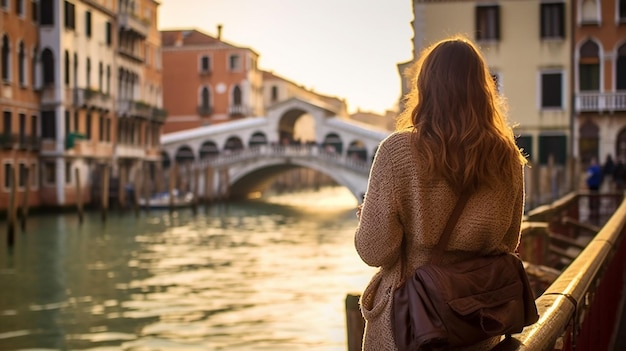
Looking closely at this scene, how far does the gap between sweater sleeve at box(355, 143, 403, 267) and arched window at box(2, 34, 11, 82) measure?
21163mm

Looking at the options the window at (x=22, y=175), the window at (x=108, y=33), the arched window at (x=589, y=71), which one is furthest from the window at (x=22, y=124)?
the arched window at (x=589, y=71)

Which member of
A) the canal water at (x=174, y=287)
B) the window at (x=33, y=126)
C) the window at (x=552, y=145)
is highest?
the window at (x=33, y=126)

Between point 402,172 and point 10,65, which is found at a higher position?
point 10,65

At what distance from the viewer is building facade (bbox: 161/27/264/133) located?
40.8 meters

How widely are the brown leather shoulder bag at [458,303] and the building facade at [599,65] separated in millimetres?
21120

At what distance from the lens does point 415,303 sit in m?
1.71

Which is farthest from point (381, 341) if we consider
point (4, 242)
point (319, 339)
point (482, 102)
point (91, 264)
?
point (4, 242)

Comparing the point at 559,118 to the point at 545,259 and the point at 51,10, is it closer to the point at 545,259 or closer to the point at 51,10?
the point at 51,10

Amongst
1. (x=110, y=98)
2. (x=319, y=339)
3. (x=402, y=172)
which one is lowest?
(x=319, y=339)

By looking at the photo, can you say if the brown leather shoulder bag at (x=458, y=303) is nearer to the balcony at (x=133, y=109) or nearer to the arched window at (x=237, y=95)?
the balcony at (x=133, y=109)

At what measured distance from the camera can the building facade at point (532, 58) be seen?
71.3 feet

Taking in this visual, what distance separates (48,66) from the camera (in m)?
24.1

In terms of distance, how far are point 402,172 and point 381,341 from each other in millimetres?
297

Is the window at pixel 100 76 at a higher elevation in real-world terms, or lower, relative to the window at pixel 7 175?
higher
